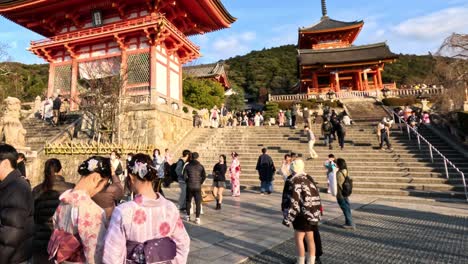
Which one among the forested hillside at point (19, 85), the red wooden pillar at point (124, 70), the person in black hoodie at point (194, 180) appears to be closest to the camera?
the person in black hoodie at point (194, 180)

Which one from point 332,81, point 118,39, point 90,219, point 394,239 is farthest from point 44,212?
point 332,81

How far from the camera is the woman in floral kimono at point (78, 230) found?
2.40 metres

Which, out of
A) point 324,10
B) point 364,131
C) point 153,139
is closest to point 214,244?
point 153,139

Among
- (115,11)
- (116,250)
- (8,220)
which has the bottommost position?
(116,250)

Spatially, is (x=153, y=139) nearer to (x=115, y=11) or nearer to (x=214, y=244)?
(x=115, y=11)

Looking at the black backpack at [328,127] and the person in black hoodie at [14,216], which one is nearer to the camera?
the person in black hoodie at [14,216]

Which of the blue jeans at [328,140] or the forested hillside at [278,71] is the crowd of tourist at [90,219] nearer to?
the blue jeans at [328,140]

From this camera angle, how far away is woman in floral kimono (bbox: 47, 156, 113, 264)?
2.40 m

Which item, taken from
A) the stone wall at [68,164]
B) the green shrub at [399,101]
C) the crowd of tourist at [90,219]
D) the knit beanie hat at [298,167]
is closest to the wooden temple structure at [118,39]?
the stone wall at [68,164]

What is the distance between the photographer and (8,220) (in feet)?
8.18

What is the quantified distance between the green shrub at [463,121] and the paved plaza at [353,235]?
5.83m

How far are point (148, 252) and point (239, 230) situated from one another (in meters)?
4.75

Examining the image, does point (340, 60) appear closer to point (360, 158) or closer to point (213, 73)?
point (213, 73)

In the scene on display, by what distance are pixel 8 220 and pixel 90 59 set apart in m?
21.2
